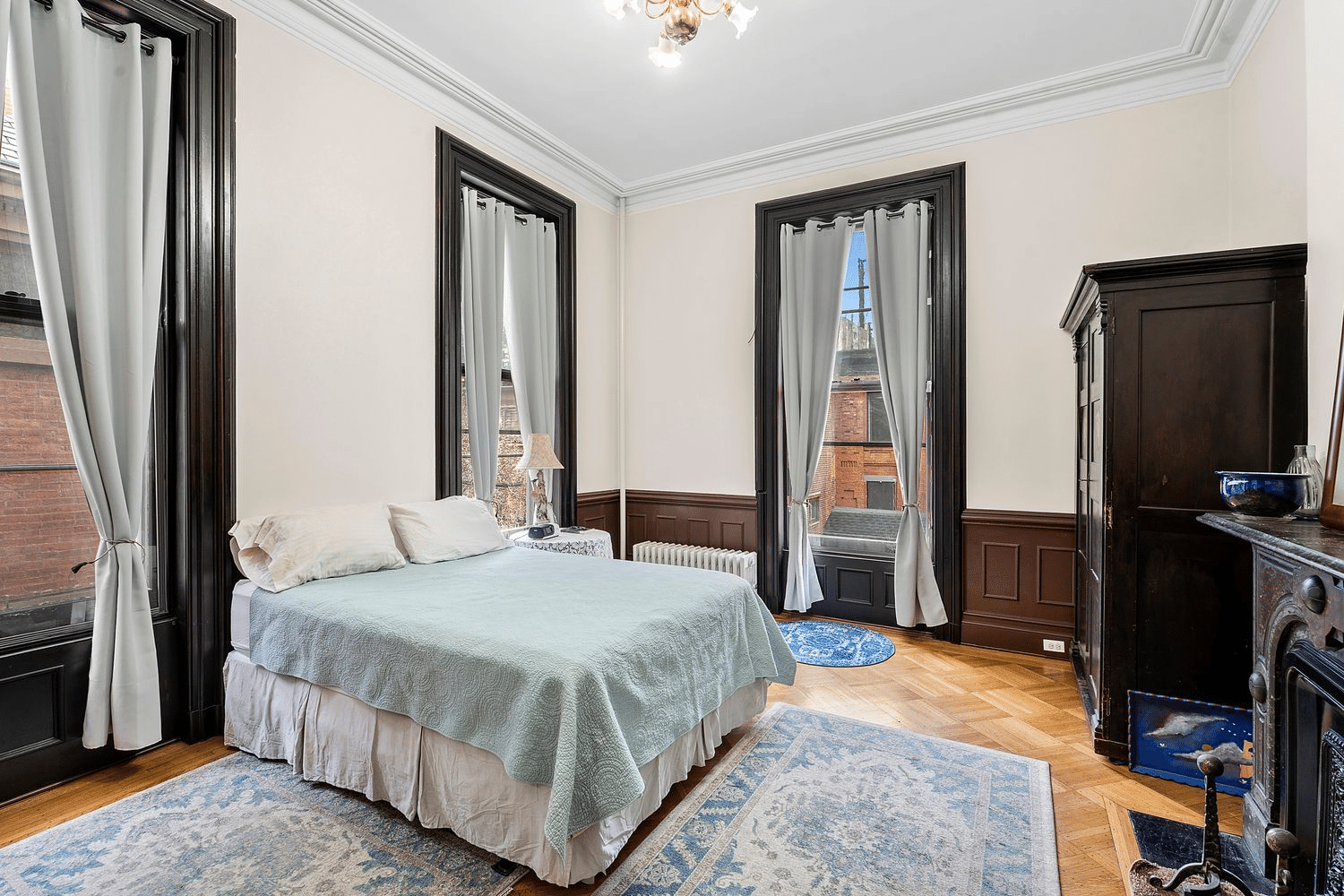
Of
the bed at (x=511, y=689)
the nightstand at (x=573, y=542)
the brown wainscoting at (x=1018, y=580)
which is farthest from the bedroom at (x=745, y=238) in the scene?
the bed at (x=511, y=689)

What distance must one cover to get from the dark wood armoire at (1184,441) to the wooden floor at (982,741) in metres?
0.23

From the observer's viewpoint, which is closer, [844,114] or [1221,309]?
[1221,309]

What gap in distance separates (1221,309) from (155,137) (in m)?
4.08

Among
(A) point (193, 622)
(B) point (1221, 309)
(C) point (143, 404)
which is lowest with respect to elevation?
(A) point (193, 622)

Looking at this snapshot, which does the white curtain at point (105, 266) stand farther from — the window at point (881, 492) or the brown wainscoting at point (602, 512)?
the window at point (881, 492)

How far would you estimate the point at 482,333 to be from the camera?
3.99 meters

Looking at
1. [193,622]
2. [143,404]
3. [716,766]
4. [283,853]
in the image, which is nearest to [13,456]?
[143,404]

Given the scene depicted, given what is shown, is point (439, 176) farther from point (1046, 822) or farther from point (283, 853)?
point (1046, 822)

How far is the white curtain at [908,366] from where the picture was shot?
409 cm

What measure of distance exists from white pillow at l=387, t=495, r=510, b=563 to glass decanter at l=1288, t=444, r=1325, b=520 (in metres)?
3.21

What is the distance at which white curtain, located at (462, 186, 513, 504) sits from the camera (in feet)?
12.9

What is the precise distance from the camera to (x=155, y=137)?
2.57 metres

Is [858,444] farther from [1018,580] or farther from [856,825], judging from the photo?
[856,825]

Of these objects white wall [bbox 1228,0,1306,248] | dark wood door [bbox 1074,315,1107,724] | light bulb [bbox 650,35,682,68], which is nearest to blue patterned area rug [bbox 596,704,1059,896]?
dark wood door [bbox 1074,315,1107,724]
